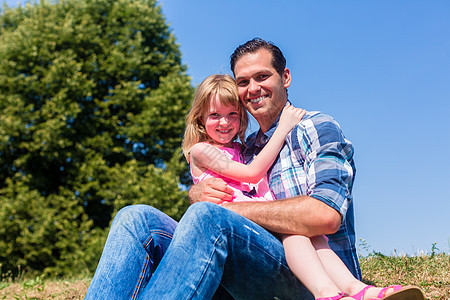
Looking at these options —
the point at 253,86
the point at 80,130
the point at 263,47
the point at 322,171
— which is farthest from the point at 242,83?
the point at 80,130

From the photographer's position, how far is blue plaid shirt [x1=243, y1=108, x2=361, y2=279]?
2553mm

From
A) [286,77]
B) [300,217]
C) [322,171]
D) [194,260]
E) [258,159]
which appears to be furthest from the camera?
[286,77]

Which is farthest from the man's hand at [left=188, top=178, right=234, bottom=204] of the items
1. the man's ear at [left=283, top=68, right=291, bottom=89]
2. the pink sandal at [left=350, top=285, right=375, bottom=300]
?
the pink sandal at [left=350, top=285, right=375, bottom=300]

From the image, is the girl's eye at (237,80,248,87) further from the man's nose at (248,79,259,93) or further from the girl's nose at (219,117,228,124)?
the girl's nose at (219,117,228,124)

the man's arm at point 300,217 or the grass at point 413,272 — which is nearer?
the man's arm at point 300,217

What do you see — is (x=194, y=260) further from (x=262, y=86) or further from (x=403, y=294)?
(x=262, y=86)

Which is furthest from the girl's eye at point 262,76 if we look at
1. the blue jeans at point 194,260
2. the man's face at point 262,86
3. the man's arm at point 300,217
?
the blue jeans at point 194,260

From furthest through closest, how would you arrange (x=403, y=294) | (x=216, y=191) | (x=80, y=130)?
(x=80, y=130)
(x=216, y=191)
(x=403, y=294)

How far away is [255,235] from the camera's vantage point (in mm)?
2514

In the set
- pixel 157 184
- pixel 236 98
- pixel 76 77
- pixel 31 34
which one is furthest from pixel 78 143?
pixel 236 98

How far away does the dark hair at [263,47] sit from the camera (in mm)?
3520

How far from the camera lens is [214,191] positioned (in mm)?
3244

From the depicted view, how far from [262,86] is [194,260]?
169 cm

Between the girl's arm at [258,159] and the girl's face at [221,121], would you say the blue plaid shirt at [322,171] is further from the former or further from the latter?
the girl's face at [221,121]
